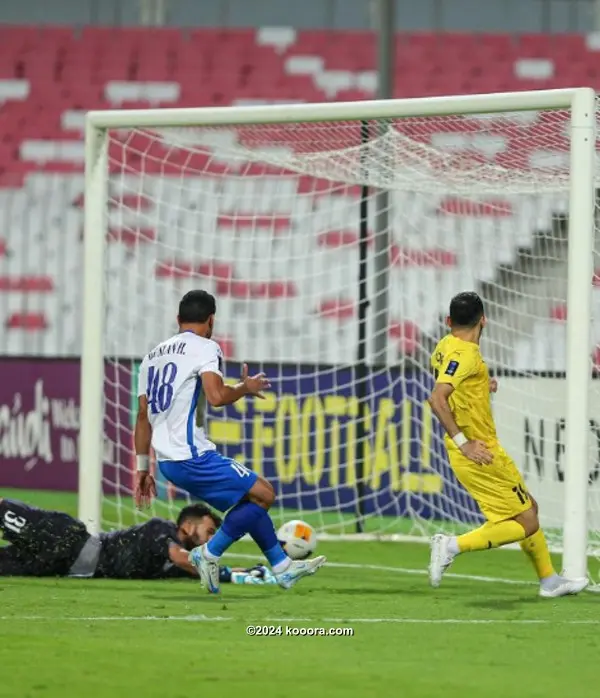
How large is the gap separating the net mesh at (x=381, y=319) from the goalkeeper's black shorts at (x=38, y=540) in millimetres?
2731

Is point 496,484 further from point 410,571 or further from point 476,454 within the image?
point 410,571

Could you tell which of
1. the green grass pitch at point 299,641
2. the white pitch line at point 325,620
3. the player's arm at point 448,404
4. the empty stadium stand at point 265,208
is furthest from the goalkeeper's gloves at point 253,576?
the empty stadium stand at point 265,208

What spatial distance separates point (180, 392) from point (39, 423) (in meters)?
6.74

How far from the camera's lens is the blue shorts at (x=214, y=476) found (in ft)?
24.8

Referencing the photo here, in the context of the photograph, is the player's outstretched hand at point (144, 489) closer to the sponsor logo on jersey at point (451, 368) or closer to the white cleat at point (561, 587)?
the sponsor logo on jersey at point (451, 368)

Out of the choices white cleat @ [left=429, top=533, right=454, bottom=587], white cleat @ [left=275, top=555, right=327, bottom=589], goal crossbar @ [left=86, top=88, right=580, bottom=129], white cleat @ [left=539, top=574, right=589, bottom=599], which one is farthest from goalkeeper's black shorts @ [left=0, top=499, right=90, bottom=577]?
goal crossbar @ [left=86, top=88, right=580, bottom=129]

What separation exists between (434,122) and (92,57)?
11116 mm

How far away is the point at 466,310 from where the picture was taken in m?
7.63

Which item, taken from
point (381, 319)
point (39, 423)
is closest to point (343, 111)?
point (381, 319)

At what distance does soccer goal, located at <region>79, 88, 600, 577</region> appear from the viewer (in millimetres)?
9188

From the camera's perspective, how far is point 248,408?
507 inches

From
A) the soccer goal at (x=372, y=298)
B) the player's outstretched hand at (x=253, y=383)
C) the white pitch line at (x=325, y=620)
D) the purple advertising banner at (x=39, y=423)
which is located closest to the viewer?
the white pitch line at (x=325, y=620)

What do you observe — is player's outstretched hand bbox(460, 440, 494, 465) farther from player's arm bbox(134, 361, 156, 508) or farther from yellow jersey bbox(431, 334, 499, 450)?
player's arm bbox(134, 361, 156, 508)

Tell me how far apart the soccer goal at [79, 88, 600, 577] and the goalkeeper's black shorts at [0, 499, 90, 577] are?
118 cm
